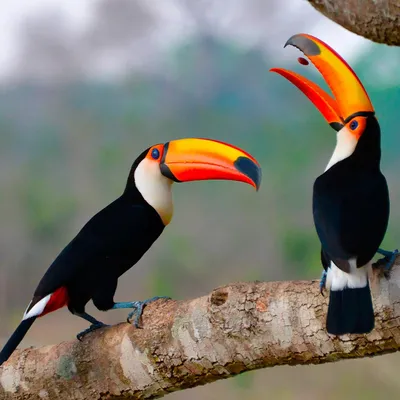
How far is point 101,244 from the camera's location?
2189 millimetres

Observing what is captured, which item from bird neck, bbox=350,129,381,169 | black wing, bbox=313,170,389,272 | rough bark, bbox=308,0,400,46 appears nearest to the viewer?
rough bark, bbox=308,0,400,46

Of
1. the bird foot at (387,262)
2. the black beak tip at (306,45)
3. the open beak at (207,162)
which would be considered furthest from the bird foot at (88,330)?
the black beak tip at (306,45)

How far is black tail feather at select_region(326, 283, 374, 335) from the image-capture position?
5.08ft

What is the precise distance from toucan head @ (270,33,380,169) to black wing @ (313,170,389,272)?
0.36ft

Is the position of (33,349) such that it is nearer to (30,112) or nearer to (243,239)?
(243,239)

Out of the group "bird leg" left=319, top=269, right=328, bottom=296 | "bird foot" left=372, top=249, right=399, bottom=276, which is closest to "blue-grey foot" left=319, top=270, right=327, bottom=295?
"bird leg" left=319, top=269, right=328, bottom=296

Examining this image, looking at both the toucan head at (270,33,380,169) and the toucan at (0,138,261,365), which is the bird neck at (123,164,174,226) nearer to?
the toucan at (0,138,261,365)

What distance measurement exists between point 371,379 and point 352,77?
1.86m

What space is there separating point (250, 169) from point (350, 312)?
2.32 ft

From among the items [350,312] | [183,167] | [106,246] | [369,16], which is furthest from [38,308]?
[369,16]

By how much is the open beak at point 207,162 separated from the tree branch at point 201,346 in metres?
0.43

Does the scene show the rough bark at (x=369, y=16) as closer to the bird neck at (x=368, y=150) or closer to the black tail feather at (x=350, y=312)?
the bird neck at (x=368, y=150)

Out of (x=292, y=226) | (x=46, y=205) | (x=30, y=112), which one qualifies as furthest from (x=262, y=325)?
(x=30, y=112)

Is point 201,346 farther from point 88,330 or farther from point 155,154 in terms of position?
point 155,154
